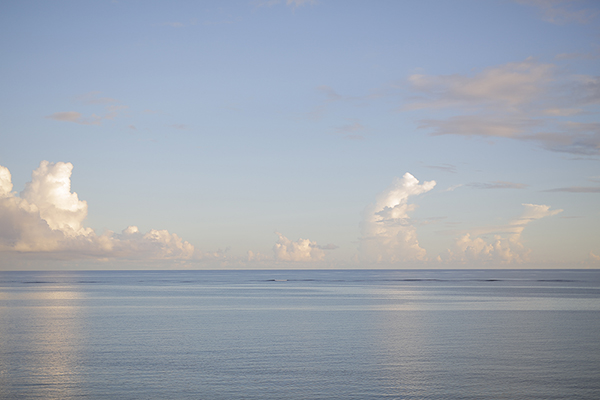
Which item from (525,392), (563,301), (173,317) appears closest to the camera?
(525,392)

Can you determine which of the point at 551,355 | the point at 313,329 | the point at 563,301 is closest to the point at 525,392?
the point at 551,355

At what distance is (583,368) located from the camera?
41656mm

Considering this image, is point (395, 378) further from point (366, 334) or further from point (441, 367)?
point (366, 334)

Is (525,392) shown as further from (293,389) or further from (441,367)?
(293,389)

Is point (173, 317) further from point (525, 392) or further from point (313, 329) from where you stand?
point (525, 392)

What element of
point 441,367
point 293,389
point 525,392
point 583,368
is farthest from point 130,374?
point 583,368

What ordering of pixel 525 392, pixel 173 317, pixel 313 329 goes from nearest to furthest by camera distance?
pixel 525 392
pixel 313 329
pixel 173 317

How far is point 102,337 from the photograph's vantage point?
2281 inches

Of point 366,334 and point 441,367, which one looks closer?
point 441,367

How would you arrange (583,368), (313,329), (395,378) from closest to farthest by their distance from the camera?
(395,378)
(583,368)
(313,329)

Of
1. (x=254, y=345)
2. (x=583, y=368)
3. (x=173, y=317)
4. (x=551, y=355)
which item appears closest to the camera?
(x=583, y=368)

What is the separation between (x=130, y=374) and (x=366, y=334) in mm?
29471

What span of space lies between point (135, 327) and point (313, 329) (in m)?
22.9

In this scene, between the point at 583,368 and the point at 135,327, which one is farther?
the point at 135,327
